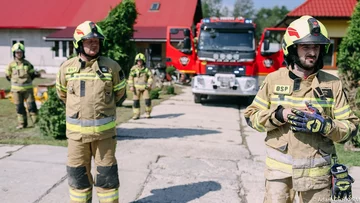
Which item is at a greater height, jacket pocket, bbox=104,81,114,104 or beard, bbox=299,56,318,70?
beard, bbox=299,56,318,70

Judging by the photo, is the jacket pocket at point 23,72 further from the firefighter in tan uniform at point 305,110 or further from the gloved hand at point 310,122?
the gloved hand at point 310,122

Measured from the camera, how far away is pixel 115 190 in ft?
12.7

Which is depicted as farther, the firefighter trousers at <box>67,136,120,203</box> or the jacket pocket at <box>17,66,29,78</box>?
the jacket pocket at <box>17,66,29,78</box>

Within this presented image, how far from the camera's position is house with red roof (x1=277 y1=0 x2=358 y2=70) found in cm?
1909

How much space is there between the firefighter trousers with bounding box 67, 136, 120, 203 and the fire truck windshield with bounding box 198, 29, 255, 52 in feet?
28.4

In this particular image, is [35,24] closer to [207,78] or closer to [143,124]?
[207,78]

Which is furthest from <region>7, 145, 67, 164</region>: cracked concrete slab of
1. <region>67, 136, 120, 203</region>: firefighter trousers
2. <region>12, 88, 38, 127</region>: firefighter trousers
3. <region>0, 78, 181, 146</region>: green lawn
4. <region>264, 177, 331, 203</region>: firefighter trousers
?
<region>264, 177, 331, 203</region>: firefighter trousers

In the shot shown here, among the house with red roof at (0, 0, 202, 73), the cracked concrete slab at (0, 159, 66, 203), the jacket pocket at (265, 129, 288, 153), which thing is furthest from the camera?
the house with red roof at (0, 0, 202, 73)

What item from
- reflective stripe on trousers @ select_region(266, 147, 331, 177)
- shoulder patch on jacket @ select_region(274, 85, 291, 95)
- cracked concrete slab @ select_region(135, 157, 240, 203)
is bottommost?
cracked concrete slab @ select_region(135, 157, 240, 203)

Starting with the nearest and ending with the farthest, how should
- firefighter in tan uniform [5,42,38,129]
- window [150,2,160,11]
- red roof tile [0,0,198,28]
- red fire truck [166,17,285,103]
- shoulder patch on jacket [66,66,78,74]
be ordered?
shoulder patch on jacket [66,66,78,74], firefighter in tan uniform [5,42,38,129], red fire truck [166,17,285,103], red roof tile [0,0,198,28], window [150,2,160,11]

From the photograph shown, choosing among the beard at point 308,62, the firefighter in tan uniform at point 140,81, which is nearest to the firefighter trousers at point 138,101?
the firefighter in tan uniform at point 140,81

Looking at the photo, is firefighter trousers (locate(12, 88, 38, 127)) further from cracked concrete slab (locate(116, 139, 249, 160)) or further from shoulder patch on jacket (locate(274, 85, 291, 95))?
shoulder patch on jacket (locate(274, 85, 291, 95))

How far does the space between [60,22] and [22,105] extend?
64.7 ft

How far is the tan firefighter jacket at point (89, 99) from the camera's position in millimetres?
3822
